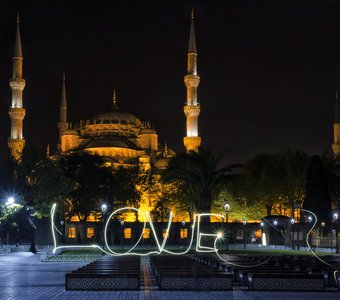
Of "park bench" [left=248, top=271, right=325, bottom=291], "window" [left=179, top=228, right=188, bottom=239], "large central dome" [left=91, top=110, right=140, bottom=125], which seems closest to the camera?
"park bench" [left=248, top=271, right=325, bottom=291]

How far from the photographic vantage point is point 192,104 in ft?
247

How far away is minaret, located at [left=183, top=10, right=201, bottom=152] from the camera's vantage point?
74.8 meters

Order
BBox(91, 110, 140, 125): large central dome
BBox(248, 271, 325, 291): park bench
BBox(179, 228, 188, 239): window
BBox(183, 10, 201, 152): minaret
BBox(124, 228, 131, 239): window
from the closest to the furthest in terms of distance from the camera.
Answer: BBox(248, 271, 325, 291): park bench, BBox(124, 228, 131, 239): window, BBox(179, 228, 188, 239): window, BBox(183, 10, 201, 152): minaret, BBox(91, 110, 140, 125): large central dome

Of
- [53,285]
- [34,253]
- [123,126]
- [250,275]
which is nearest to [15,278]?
[53,285]

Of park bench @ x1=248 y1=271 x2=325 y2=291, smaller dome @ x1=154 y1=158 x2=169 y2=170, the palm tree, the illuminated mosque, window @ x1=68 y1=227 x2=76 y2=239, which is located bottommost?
park bench @ x1=248 y1=271 x2=325 y2=291

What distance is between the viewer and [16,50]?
76.1 meters

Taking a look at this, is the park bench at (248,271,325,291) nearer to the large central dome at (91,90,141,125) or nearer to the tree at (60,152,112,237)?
the tree at (60,152,112,237)

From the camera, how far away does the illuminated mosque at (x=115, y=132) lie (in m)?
75.2

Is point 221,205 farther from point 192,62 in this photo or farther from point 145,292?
point 145,292

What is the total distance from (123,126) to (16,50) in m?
33.2

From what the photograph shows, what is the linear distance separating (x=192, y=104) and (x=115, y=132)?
3199 cm

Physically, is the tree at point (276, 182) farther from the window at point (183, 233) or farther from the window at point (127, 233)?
the window at point (127, 233)

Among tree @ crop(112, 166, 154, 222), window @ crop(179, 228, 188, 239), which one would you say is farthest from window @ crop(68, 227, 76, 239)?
window @ crop(179, 228, 188, 239)

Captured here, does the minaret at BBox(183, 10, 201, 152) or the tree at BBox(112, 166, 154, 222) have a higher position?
the minaret at BBox(183, 10, 201, 152)
